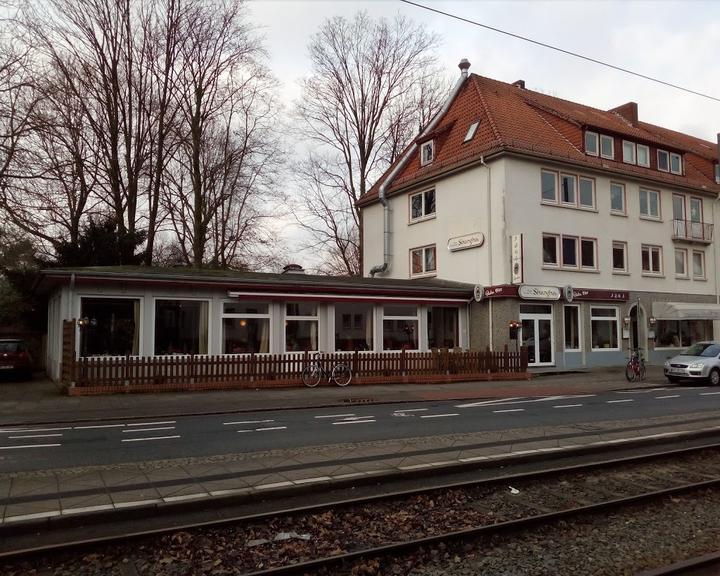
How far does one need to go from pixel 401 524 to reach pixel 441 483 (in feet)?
5.65

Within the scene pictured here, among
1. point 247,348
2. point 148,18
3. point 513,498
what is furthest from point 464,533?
point 148,18

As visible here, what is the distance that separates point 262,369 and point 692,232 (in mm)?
25003

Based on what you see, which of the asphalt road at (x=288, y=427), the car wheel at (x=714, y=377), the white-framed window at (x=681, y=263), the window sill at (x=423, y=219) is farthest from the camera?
the white-framed window at (x=681, y=263)

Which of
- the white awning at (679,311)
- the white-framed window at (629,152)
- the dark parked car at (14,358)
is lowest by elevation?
the dark parked car at (14,358)

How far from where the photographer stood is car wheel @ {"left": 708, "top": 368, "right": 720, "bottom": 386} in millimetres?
21312

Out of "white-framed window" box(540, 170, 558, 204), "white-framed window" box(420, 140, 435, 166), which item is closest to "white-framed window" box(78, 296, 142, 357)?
"white-framed window" box(420, 140, 435, 166)

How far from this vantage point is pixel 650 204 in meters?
31.1

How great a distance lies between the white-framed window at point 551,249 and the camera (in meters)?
26.8

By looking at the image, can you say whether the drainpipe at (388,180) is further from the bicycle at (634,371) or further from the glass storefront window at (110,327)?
the glass storefront window at (110,327)

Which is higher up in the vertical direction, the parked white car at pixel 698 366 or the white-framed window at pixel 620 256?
the white-framed window at pixel 620 256

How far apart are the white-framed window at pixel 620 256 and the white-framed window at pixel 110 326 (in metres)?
21.9

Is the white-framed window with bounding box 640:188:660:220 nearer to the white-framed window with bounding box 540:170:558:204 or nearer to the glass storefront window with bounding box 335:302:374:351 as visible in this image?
the white-framed window with bounding box 540:170:558:204

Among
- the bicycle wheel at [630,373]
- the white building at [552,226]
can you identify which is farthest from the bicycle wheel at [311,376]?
the bicycle wheel at [630,373]

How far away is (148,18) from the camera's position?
2855cm
